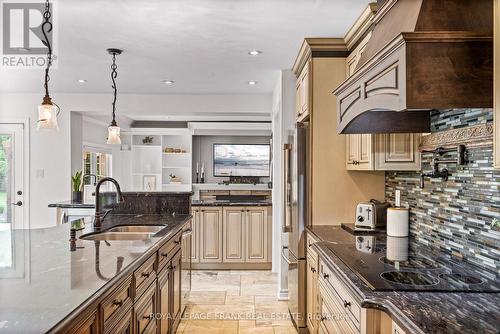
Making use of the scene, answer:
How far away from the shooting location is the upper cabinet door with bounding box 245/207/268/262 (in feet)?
17.7

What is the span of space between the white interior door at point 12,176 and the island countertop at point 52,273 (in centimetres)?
338

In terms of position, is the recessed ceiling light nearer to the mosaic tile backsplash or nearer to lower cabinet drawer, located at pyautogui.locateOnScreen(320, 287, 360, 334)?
the mosaic tile backsplash

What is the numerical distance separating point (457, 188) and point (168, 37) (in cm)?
238

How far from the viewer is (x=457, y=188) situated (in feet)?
7.06


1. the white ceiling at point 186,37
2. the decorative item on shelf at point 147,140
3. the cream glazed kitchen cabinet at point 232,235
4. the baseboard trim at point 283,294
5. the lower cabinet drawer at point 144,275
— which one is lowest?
the baseboard trim at point 283,294

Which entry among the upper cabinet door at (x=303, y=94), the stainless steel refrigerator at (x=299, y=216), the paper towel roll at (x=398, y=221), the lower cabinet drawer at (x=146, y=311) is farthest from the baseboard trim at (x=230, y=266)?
the lower cabinet drawer at (x=146, y=311)

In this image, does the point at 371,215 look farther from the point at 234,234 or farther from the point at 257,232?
the point at 234,234

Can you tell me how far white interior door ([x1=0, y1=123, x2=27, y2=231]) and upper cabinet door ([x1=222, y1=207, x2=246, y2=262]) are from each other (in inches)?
114

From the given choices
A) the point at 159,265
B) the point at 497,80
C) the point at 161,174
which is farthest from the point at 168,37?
the point at 161,174

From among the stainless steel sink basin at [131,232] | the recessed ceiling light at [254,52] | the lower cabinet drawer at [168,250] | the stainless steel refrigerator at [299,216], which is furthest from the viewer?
the recessed ceiling light at [254,52]

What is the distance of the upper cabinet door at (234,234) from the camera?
5.37 m

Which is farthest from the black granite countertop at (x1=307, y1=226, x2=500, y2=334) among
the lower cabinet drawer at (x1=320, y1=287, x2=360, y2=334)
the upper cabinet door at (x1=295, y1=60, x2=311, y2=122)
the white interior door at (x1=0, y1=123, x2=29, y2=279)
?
the white interior door at (x1=0, y1=123, x2=29, y2=279)

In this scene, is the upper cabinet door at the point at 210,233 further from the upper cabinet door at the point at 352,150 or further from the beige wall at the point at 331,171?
the upper cabinet door at the point at 352,150

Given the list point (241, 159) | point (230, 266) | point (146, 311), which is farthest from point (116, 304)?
point (241, 159)
